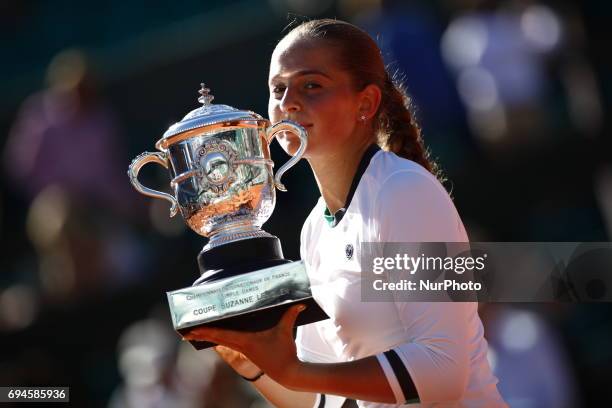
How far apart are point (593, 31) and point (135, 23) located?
8.80 feet

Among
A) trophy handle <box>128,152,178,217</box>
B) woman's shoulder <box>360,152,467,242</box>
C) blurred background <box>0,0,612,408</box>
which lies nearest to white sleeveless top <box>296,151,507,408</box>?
woman's shoulder <box>360,152,467,242</box>

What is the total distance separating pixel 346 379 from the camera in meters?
2.34

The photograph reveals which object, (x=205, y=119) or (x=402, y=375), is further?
(x=205, y=119)

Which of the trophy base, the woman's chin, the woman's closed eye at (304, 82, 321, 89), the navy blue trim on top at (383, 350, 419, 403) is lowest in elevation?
the navy blue trim on top at (383, 350, 419, 403)

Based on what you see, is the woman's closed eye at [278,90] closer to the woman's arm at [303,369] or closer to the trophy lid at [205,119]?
the trophy lid at [205,119]

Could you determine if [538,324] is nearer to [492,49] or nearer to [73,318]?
[492,49]

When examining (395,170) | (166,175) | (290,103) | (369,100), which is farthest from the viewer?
(166,175)

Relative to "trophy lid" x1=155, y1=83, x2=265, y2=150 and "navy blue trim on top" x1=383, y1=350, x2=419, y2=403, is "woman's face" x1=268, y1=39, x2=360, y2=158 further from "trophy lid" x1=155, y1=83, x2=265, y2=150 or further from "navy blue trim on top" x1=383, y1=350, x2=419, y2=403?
"navy blue trim on top" x1=383, y1=350, x2=419, y2=403

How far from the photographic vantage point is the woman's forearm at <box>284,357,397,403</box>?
7.66ft

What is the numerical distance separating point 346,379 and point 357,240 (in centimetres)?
33

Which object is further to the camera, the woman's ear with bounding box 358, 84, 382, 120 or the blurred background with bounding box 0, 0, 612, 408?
the blurred background with bounding box 0, 0, 612, 408

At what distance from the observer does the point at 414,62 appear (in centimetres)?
501

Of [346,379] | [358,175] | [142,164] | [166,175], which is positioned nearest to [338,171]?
[358,175]

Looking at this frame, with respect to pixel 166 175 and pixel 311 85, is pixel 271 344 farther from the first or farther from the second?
pixel 166 175
